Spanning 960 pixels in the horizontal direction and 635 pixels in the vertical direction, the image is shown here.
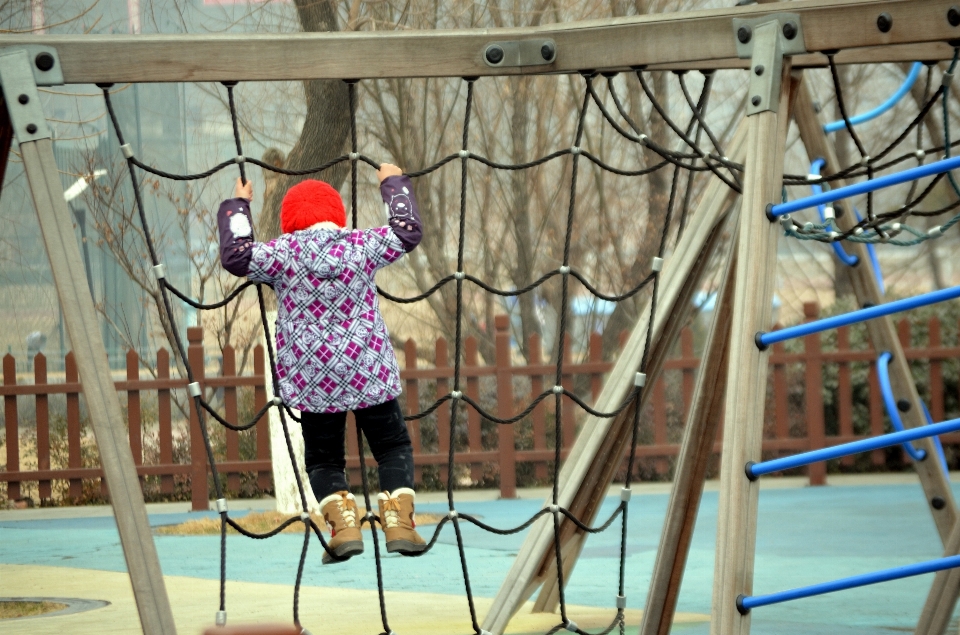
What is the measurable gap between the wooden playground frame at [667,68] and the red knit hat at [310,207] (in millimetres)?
308

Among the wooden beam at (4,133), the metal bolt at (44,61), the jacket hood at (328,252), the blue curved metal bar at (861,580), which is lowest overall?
the blue curved metal bar at (861,580)

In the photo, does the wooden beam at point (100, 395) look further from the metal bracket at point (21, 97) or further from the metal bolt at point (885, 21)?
the metal bolt at point (885, 21)

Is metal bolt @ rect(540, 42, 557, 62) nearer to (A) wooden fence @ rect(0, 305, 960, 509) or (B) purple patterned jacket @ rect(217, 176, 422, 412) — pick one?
(B) purple patterned jacket @ rect(217, 176, 422, 412)

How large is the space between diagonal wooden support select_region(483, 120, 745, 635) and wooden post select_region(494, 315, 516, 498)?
175 inches

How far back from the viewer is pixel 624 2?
10.1 meters

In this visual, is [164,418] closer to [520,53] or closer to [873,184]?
[520,53]

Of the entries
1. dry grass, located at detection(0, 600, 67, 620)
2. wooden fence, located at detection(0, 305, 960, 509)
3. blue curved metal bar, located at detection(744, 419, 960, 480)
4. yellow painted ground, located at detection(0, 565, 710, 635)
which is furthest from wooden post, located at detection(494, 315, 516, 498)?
blue curved metal bar, located at detection(744, 419, 960, 480)

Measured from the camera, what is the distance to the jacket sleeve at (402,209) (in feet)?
10.2

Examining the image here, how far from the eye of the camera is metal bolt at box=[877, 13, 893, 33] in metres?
2.81

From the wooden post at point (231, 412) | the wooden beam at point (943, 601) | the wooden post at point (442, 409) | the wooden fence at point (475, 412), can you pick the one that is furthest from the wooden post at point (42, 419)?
the wooden beam at point (943, 601)

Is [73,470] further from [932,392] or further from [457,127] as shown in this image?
[932,392]

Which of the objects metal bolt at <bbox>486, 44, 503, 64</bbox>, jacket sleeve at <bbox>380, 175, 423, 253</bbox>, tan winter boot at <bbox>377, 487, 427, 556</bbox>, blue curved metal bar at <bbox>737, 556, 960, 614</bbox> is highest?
metal bolt at <bbox>486, 44, 503, 64</bbox>

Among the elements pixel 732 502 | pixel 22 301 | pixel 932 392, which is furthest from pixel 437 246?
pixel 732 502

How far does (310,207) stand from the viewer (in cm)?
319
